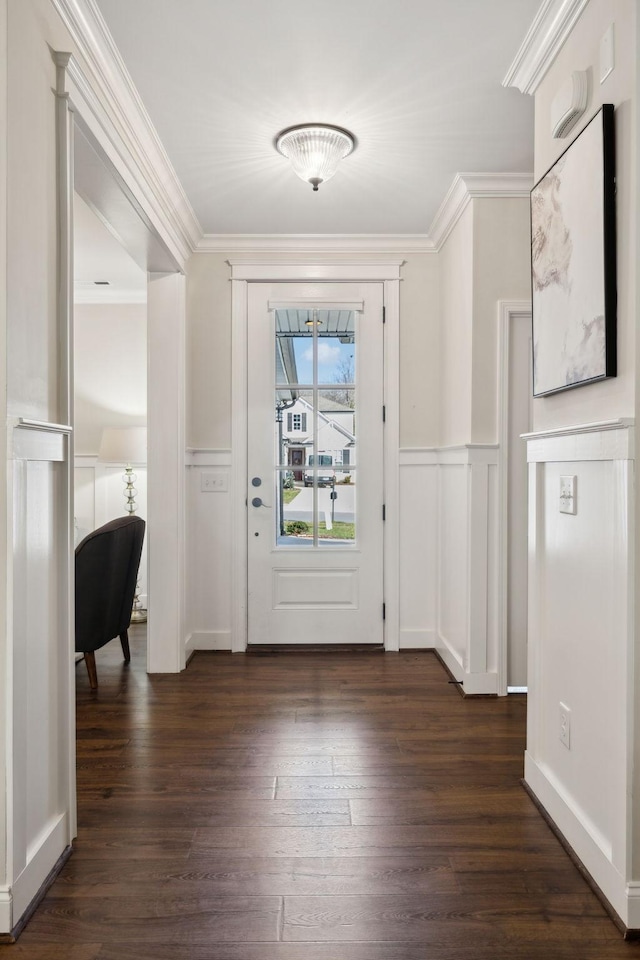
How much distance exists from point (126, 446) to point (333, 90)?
285cm

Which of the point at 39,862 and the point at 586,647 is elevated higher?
the point at 586,647

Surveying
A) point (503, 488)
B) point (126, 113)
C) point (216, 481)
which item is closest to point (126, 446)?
point (216, 481)

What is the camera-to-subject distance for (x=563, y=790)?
2.00 metres

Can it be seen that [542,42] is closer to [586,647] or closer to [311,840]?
[586,647]

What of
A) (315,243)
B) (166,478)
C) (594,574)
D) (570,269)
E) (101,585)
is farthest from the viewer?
(315,243)

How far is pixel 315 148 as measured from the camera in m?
2.70

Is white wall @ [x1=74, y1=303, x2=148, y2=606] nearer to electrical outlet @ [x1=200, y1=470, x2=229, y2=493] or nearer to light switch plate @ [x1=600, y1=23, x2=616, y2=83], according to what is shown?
electrical outlet @ [x1=200, y1=470, x2=229, y2=493]

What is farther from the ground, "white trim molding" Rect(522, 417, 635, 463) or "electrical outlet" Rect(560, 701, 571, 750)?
"white trim molding" Rect(522, 417, 635, 463)

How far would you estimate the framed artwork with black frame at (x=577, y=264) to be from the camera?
1672mm

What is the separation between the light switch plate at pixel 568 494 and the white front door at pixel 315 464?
6.76ft

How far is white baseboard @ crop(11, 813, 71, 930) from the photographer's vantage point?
159cm

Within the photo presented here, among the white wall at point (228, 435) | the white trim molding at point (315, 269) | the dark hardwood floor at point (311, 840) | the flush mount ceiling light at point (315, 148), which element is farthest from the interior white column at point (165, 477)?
the flush mount ceiling light at point (315, 148)

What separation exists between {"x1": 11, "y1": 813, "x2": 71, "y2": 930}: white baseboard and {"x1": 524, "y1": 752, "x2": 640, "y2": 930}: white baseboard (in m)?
1.46

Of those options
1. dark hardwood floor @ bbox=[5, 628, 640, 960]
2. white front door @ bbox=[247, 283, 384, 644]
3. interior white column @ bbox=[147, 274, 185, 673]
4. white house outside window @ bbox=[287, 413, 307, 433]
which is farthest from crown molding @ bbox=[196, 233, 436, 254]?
dark hardwood floor @ bbox=[5, 628, 640, 960]
